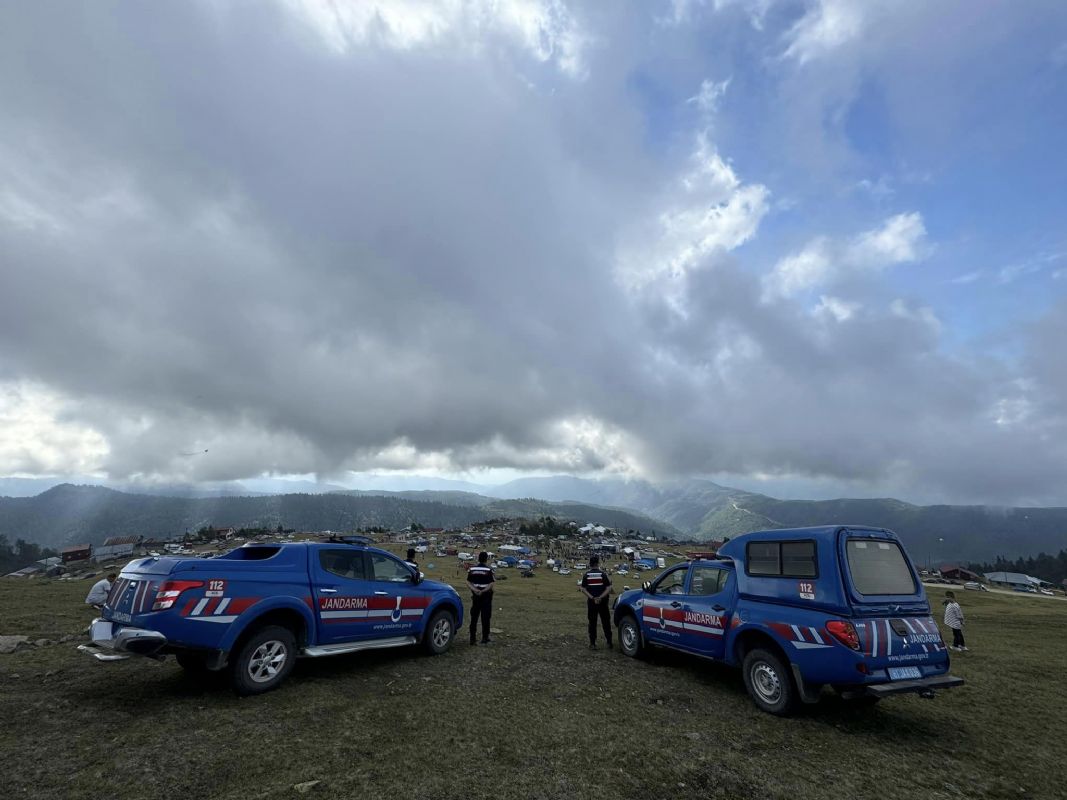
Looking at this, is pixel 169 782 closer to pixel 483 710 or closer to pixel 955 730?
pixel 483 710

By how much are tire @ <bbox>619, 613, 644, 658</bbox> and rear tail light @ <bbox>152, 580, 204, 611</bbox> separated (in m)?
8.22

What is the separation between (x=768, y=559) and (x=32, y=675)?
11557mm

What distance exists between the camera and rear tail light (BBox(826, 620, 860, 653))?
668cm

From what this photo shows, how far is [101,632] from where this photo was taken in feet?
22.3

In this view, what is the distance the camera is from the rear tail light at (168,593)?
21.8ft

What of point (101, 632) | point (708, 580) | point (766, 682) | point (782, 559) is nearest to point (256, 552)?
point (101, 632)

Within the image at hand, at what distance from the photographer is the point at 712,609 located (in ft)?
29.2

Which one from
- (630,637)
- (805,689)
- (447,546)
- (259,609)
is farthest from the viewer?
(447,546)

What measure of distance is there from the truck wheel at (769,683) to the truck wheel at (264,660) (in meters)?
6.93

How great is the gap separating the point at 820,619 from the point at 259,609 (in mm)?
7797

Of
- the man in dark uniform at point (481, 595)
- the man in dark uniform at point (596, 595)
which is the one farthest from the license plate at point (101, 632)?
the man in dark uniform at point (596, 595)

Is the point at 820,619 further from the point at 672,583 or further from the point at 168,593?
the point at 168,593

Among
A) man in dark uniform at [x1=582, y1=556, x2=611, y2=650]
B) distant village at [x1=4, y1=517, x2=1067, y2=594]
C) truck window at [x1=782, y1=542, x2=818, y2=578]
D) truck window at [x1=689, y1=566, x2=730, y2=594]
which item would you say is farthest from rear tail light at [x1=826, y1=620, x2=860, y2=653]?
distant village at [x1=4, y1=517, x2=1067, y2=594]

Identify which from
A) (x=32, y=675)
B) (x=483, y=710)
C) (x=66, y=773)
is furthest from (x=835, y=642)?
(x=32, y=675)
